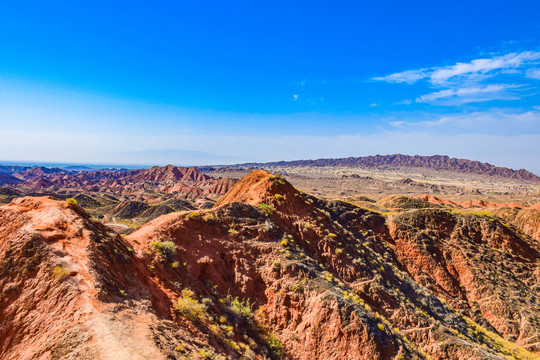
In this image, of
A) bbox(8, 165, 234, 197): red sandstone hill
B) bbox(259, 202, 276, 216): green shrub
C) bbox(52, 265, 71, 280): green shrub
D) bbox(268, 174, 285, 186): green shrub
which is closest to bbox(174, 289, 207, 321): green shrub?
bbox(52, 265, 71, 280): green shrub

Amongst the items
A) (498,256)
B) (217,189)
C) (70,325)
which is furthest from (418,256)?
(217,189)

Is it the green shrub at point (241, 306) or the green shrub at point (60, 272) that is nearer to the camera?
the green shrub at point (60, 272)

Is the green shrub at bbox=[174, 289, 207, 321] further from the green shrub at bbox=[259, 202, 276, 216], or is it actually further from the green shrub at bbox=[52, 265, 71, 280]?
the green shrub at bbox=[259, 202, 276, 216]

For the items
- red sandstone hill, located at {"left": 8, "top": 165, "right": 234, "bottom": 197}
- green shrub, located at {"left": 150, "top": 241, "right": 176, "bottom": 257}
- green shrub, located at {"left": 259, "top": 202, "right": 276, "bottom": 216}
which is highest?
green shrub, located at {"left": 259, "top": 202, "right": 276, "bottom": 216}

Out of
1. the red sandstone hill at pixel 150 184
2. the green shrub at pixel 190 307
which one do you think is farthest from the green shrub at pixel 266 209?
the red sandstone hill at pixel 150 184

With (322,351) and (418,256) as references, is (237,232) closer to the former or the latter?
(322,351)

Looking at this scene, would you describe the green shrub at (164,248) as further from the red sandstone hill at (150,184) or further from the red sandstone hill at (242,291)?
the red sandstone hill at (150,184)

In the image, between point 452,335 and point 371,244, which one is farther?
point 371,244
